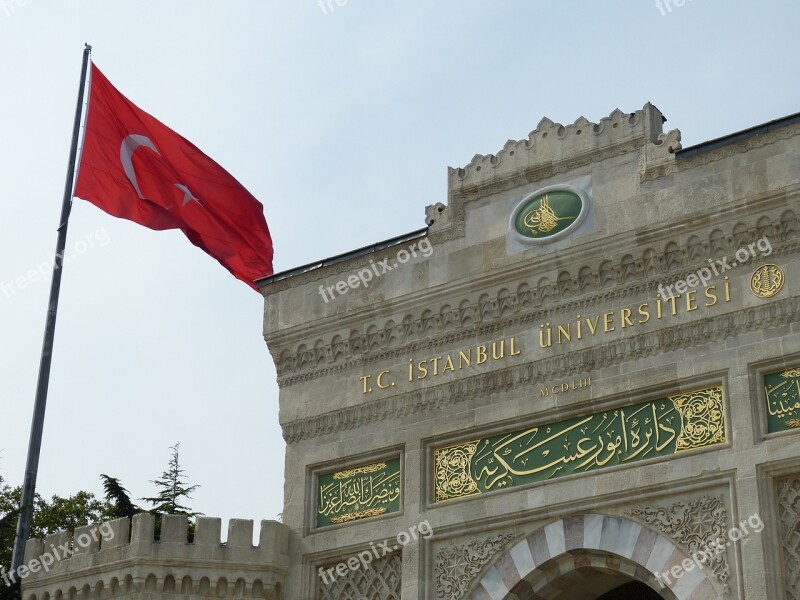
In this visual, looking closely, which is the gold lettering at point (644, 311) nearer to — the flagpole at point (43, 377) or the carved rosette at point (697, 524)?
the carved rosette at point (697, 524)

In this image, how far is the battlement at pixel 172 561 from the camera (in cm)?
1599

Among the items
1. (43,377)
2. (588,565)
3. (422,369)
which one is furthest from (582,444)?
(43,377)

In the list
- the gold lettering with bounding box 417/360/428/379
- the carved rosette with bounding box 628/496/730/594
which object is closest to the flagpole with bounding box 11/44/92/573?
the gold lettering with bounding box 417/360/428/379

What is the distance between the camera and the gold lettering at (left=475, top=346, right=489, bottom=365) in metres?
15.9

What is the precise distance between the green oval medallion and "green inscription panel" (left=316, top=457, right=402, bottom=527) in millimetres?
2893

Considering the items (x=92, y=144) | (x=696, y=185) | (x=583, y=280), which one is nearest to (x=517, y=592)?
(x=583, y=280)

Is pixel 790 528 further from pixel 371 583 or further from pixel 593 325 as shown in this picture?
pixel 371 583

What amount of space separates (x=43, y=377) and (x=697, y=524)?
25.8ft

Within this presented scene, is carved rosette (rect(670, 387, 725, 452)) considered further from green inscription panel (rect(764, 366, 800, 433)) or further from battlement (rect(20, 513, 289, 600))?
battlement (rect(20, 513, 289, 600))

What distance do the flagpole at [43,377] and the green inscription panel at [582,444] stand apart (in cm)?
465

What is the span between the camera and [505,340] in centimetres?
1586

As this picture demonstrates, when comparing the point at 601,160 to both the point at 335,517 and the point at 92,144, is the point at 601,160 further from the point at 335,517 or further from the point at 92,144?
the point at 92,144

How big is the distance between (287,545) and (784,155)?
682 centimetres

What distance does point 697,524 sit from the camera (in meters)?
13.9
